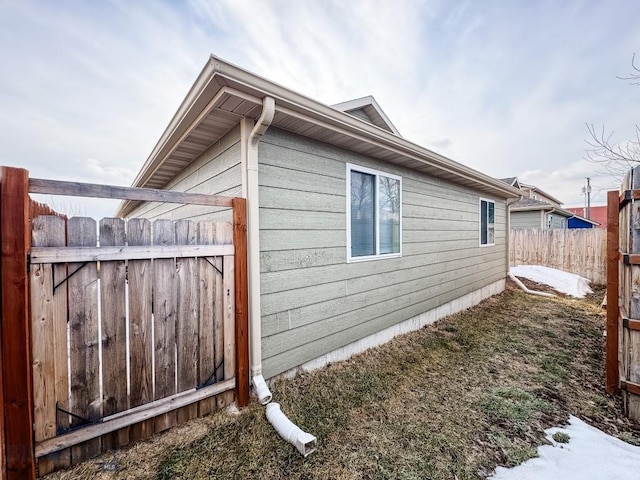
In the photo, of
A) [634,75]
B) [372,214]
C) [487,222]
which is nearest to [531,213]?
[487,222]

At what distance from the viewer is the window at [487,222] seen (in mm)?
7297

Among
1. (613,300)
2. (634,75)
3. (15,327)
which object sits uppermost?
Result: (634,75)

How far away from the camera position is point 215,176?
10.9 feet

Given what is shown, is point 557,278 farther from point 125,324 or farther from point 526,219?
point 125,324

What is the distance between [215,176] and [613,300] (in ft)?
16.4

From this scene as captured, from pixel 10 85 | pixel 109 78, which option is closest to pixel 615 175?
pixel 109 78

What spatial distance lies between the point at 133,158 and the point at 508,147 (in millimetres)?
15147

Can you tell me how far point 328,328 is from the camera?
3.40 m

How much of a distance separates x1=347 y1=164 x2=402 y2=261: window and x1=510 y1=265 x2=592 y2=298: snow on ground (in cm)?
752

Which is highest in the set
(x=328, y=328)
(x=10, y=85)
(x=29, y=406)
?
(x=10, y=85)

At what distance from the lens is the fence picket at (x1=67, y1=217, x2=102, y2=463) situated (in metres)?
1.74

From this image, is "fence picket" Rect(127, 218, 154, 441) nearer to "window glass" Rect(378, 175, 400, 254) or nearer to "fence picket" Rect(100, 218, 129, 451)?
"fence picket" Rect(100, 218, 129, 451)

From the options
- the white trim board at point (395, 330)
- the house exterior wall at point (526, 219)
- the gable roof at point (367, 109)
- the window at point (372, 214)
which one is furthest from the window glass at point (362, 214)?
the house exterior wall at point (526, 219)

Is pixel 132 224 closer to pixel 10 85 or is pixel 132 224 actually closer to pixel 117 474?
pixel 117 474
